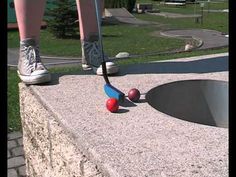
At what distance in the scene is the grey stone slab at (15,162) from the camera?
3033 millimetres

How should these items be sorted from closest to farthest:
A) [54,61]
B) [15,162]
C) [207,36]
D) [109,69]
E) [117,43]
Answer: [109,69] → [15,162] → [54,61] → [117,43] → [207,36]

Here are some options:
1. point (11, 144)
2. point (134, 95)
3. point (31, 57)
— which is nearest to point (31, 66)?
point (31, 57)

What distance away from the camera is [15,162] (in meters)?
3.08

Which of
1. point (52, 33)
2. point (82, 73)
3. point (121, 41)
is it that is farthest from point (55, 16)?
point (82, 73)

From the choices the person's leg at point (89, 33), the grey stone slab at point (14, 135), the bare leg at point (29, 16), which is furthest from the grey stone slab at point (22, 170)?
the bare leg at point (29, 16)

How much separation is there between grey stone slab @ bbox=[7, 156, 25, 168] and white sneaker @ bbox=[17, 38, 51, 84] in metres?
0.87

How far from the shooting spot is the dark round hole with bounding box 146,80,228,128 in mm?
2486

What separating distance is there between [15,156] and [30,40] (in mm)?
1132

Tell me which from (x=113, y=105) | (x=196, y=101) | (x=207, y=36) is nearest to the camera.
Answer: (x=113, y=105)

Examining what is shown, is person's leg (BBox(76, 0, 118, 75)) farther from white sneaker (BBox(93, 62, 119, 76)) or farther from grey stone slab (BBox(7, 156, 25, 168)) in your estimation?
grey stone slab (BBox(7, 156, 25, 168))

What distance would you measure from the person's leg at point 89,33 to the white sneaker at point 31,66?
41cm

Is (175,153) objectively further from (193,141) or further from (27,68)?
(27,68)

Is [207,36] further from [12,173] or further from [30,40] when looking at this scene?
[30,40]
